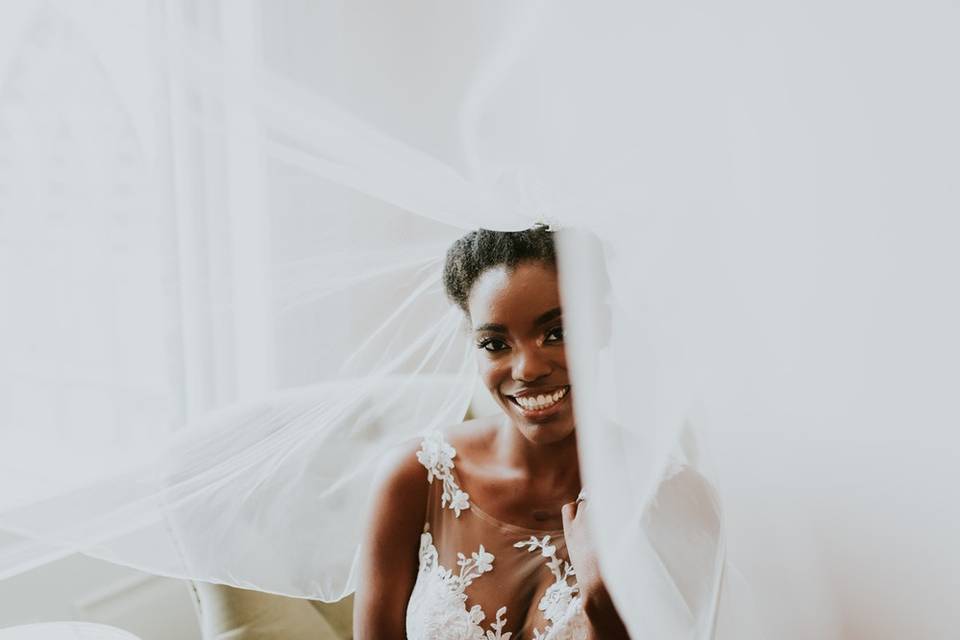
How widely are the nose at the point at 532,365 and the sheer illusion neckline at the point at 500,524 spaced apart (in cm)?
22

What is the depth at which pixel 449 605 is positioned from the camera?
0.97 metres

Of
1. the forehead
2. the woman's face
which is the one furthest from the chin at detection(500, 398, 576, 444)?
the forehead

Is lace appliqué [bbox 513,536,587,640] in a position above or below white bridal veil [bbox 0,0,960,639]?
below

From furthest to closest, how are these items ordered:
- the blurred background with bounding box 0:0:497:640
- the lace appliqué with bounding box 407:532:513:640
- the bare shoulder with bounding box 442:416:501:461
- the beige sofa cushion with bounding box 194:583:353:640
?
1. the beige sofa cushion with bounding box 194:583:353:640
2. the bare shoulder with bounding box 442:416:501:461
3. the lace appliqué with bounding box 407:532:513:640
4. the blurred background with bounding box 0:0:497:640

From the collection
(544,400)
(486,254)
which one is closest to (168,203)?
(486,254)

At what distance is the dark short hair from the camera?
0.85 m

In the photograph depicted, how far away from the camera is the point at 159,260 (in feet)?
3.59

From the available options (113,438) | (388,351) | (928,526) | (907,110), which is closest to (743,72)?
(907,110)

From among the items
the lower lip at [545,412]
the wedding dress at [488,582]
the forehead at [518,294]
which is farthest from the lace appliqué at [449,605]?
the forehead at [518,294]

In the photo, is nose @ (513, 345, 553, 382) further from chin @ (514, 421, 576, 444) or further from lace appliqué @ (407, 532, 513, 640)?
lace appliqué @ (407, 532, 513, 640)

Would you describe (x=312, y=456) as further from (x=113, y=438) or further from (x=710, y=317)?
(x=710, y=317)

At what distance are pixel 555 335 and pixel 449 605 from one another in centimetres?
37

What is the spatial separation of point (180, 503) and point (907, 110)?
87cm

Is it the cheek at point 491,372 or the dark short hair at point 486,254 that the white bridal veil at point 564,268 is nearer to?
the dark short hair at point 486,254
